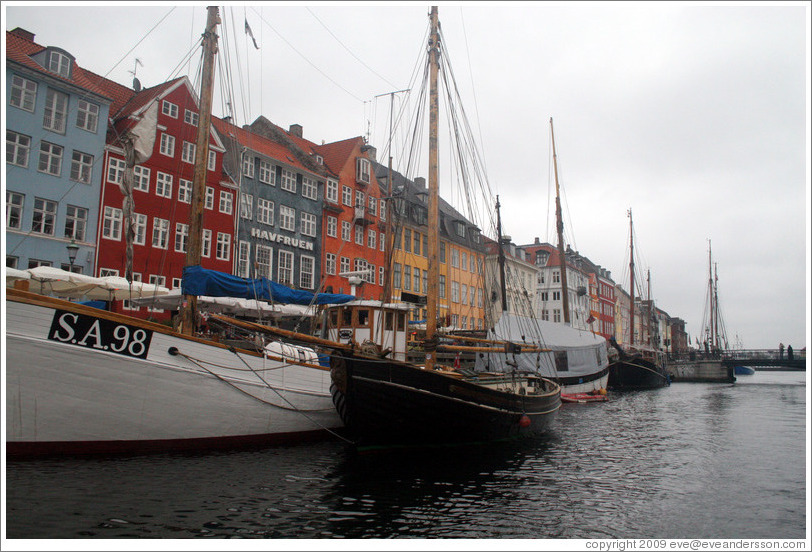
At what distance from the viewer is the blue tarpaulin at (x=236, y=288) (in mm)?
14961

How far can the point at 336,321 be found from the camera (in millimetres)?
19953

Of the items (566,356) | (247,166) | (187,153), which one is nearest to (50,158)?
(187,153)

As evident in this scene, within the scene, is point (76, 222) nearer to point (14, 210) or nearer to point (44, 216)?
point (44, 216)

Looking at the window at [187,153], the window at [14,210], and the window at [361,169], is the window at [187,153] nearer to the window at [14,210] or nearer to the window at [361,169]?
the window at [14,210]

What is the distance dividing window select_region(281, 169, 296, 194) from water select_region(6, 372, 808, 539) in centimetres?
2839

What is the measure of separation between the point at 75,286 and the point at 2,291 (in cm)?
1190

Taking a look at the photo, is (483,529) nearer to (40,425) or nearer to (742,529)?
(742,529)

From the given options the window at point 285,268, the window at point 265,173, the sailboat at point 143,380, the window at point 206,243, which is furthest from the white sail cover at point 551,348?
the window at point 265,173

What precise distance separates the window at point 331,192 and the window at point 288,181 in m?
3.52

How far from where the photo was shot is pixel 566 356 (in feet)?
123

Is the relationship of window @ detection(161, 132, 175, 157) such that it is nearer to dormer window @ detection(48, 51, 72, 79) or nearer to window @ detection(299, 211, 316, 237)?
dormer window @ detection(48, 51, 72, 79)

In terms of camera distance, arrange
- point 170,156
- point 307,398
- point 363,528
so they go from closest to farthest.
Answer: point 363,528 < point 307,398 < point 170,156

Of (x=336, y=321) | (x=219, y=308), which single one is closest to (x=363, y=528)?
(x=336, y=321)

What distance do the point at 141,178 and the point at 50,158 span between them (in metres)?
4.70
